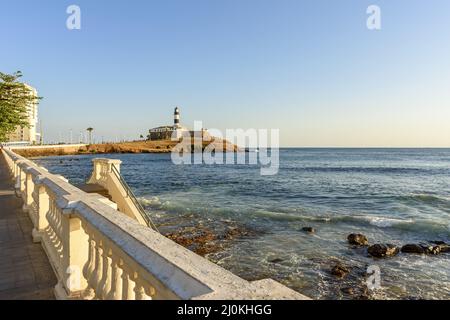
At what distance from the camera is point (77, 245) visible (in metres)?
3.25

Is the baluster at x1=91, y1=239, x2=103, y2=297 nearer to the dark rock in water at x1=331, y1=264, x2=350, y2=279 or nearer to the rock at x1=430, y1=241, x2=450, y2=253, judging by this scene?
the dark rock in water at x1=331, y1=264, x2=350, y2=279

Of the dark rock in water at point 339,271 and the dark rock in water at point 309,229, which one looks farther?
the dark rock in water at point 309,229

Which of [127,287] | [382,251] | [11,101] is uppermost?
[11,101]

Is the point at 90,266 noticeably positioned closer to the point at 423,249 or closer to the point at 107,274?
the point at 107,274

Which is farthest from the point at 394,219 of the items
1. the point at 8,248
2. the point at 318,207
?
the point at 8,248

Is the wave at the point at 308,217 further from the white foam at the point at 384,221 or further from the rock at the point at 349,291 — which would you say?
the rock at the point at 349,291

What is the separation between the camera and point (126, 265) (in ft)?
7.20

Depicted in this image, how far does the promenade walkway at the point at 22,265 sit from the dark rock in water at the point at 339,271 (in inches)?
287

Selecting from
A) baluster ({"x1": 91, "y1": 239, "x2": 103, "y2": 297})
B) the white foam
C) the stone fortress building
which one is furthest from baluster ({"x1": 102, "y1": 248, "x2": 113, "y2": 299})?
the stone fortress building

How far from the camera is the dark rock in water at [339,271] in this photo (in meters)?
8.77

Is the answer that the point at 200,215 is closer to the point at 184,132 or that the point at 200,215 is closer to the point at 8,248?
the point at 8,248

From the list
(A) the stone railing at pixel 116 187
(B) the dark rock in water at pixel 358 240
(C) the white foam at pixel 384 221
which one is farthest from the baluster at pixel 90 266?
(C) the white foam at pixel 384 221

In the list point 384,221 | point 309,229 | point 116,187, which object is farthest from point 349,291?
point 384,221

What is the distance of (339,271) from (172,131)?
136 meters
